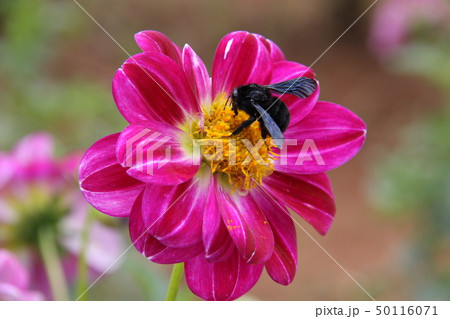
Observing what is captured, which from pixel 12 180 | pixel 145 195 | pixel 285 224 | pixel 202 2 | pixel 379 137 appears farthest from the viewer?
pixel 202 2

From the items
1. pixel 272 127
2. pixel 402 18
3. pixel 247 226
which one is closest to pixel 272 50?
pixel 272 127

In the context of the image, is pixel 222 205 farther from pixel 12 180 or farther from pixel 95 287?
pixel 95 287

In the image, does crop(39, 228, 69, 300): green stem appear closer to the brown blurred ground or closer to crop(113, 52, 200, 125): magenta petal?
crop(113, 52, 200, 125): magenta petal

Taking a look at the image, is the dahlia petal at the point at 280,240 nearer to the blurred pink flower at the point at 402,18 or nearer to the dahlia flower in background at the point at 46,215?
the dahlia flower in background at the point at 46,215

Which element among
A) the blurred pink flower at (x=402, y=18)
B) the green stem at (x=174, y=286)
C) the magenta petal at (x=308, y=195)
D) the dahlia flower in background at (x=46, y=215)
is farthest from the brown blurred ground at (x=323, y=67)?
the green stem at (x=174, y=286)

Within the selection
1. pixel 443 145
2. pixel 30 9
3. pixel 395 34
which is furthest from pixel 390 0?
pixel 30 9

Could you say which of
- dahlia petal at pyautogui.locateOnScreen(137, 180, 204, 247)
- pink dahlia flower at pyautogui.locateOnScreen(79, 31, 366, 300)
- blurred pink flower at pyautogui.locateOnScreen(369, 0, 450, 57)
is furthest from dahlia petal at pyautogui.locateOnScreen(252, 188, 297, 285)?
blurred pink flower at pyautogui.locateOnScreen(369, 0, 450, 57)
